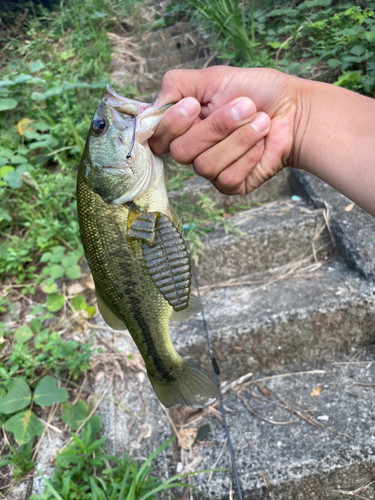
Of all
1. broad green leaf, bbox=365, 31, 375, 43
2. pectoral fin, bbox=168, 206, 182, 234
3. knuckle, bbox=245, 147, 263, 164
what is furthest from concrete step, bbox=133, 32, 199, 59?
pectoral fin, bbox=168, 206, 182, 234

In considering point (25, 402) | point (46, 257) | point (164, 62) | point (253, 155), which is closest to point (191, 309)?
point (253, 155)

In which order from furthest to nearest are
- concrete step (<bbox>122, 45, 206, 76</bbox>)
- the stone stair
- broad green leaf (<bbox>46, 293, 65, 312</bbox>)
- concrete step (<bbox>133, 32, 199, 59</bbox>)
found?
concrete step (<bbox>133, 32, 199, 59</bbox>) → concrete step (<bbox>122, 45, 206, 76</bbox>) → broad green leaf (<bbox>46, 293, 65, 312</bbox>) → the stone stair

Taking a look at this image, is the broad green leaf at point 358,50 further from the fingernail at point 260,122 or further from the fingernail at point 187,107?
the fingernail at point 187,107

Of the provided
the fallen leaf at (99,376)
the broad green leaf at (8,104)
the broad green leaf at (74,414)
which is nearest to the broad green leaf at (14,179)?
the broad green leaf at (8,104)

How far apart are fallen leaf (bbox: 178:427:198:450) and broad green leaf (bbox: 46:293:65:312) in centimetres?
126

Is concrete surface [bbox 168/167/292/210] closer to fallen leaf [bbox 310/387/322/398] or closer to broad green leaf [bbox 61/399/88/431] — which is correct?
fallen leaf [bbox 310/387/322/398]

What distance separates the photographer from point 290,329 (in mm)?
2314

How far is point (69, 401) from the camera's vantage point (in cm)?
223

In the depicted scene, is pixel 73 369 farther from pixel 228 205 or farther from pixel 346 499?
pixel 228 205

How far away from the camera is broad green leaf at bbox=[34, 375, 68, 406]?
2.06 metres

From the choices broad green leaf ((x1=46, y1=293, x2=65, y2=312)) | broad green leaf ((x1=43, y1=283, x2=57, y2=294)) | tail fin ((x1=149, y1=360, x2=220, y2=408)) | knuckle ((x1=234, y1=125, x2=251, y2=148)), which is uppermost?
knuckle ((x1=234, y1=125, x2=251, y2=148))

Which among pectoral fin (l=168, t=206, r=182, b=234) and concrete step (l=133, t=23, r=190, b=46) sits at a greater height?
concrete step (l=133, t=23, r=190, b=46)

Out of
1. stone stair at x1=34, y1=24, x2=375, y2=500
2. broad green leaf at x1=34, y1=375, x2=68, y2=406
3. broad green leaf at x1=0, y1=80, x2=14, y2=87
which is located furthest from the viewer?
broad green leaf at x1=0, y1=80, x2=14, y2=87

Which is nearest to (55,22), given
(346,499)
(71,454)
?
(71,454)
